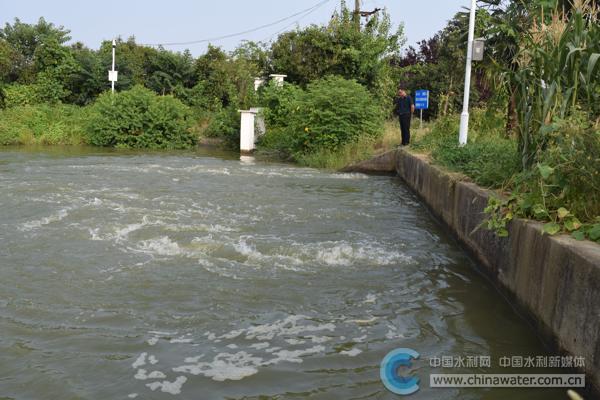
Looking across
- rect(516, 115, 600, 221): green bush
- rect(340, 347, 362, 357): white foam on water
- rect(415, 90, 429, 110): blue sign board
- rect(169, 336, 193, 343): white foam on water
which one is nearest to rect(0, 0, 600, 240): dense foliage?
rect(516, 115, 600, 221): green bush

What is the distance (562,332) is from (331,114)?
1445cm

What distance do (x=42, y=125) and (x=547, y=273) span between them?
83.2 feet

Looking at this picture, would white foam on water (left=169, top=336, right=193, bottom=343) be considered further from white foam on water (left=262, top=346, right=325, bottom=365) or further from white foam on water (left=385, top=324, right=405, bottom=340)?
white foam on water (left=385, top=324, right=405, bottom=340)

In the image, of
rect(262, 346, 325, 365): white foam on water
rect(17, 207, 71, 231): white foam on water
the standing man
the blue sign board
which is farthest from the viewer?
the blue sign board

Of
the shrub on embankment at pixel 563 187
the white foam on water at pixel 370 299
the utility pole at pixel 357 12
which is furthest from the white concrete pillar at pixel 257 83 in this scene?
the white foam on water at pixel 370 299

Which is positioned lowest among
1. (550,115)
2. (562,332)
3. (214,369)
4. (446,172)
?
(214,369)

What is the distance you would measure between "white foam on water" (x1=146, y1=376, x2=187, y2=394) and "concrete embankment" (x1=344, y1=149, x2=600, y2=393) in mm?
2396

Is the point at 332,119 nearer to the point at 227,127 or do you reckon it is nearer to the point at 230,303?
the point at 227,127

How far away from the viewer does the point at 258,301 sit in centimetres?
485

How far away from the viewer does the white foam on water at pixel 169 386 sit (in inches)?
133

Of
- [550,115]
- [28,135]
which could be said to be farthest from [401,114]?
[28,135]

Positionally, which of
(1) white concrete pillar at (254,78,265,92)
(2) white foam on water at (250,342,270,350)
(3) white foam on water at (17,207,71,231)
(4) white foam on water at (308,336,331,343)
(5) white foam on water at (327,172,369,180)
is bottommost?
Answer: (2) white foam on water at (250,342,270,350)

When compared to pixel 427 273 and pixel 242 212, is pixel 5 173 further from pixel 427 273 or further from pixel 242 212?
pixel 427 273

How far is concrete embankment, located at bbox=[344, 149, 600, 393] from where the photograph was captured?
3.27 metres
